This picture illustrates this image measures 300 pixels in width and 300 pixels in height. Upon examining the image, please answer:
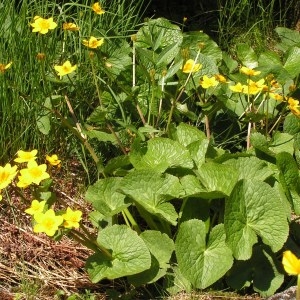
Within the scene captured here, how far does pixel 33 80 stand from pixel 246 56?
1120mm

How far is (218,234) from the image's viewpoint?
7.52 ft

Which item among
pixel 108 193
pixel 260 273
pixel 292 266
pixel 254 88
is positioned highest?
pixel 292 266

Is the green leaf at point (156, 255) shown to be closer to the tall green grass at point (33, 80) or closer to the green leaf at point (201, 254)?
the green leaf at point (201, 254)

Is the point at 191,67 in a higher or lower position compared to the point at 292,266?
lower

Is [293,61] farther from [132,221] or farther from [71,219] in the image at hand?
[71,219]

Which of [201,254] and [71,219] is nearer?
[71,219]

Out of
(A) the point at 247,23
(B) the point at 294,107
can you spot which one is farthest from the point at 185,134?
(A) the point at 247,23

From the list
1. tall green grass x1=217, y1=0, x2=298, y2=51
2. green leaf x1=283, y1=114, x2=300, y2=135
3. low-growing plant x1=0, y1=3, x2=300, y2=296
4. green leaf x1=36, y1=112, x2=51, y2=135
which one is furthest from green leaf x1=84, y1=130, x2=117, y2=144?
tall green grass x1=217, y1=0, x2=298, y2=51

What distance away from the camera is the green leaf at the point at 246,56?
325 centimetres

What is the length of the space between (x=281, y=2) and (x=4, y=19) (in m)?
2.03

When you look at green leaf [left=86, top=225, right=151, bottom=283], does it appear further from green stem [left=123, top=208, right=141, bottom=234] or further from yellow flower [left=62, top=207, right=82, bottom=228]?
yellow flower [left=62, top=207, right=82, bottom=228]

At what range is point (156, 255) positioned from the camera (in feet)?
7.59

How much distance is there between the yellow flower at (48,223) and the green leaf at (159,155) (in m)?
0.57

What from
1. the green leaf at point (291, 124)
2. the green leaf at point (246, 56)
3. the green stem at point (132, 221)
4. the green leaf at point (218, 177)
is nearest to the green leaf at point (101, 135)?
the green stem at point (132, 221)
